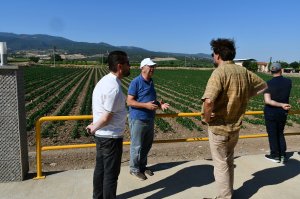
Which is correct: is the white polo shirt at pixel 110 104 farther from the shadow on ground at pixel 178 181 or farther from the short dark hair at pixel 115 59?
the shadow on ground at pixel 178 181

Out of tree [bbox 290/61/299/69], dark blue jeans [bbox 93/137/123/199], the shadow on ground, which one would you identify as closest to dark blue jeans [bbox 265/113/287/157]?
the shadow on ground

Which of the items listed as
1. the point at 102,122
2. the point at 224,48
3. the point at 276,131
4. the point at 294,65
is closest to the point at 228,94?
the point at 224,48

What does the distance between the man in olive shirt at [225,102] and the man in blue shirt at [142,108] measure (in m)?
1.00

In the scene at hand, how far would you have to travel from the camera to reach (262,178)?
16.5 feet

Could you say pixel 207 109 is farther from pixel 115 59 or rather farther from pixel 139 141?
pixel 139 141

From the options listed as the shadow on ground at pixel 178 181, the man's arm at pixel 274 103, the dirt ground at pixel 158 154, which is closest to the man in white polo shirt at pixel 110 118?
the shadow on ground at pixel 178 181

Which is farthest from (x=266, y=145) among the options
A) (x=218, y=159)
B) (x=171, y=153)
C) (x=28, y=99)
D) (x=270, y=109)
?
(x=28, y=99)

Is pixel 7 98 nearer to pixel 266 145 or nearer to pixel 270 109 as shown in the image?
pixel 270 109

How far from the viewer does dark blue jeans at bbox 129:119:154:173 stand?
15.4 ft

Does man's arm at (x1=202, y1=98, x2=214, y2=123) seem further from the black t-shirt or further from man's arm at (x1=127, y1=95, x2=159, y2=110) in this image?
the black t-shirt

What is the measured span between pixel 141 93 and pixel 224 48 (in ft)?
4.66

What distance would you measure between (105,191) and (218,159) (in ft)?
4.55

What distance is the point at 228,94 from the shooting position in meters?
3.73

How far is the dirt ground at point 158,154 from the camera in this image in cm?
660
